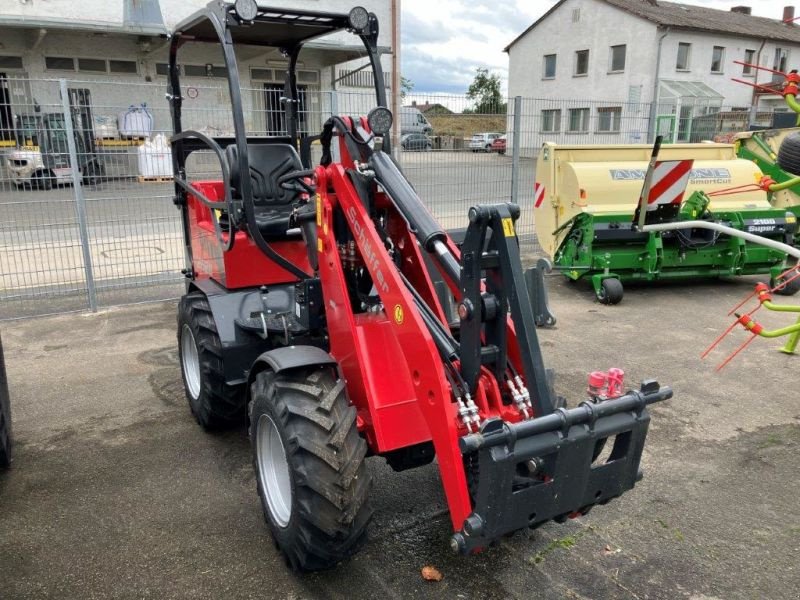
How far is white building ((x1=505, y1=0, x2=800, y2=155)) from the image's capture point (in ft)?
94.5

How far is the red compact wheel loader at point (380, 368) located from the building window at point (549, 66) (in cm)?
3382

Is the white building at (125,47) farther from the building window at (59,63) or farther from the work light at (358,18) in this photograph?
the work light at (358,18)

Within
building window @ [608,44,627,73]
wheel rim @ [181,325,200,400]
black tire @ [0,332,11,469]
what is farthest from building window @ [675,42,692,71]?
black tire @ [0,332,11,469]

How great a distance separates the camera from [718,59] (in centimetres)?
3155

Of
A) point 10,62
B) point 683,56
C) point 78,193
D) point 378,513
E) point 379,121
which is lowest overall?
point 378,513

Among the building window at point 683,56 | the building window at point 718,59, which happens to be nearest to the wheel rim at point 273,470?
the building window at point 683,56

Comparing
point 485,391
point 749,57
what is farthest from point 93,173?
point 749,57

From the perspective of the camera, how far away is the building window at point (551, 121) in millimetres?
10547

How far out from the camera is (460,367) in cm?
245

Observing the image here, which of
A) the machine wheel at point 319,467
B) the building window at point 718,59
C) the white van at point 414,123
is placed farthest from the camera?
the building window at point 718,59

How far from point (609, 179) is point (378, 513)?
5608 mm

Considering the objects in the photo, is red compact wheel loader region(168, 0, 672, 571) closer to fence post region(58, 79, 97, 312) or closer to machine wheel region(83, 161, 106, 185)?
fence post region(58, 79, 97, 312)

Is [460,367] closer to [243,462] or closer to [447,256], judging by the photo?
[447,256]

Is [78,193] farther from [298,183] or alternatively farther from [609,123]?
[609,123]
